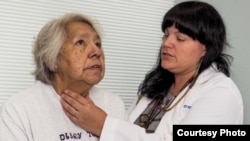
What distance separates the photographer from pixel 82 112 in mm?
1449

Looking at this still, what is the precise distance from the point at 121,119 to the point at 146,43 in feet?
3.88

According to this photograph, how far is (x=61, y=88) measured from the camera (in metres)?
1.49

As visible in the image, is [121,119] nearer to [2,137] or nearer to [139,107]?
[139,107]

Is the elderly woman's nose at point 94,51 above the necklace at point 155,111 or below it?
above

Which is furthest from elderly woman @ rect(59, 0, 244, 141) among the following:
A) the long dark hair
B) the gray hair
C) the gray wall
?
the gray wall

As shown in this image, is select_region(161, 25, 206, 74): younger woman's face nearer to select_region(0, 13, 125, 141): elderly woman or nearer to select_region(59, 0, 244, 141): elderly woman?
select_region(59, 0, 244, 141): elderly woman

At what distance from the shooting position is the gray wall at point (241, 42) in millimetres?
2213

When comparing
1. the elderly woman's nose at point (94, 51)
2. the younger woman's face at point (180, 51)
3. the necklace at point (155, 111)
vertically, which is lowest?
the necklace at point (155, 111)

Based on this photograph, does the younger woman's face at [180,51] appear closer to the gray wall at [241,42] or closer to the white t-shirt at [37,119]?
the white t-shirt at [37,119]

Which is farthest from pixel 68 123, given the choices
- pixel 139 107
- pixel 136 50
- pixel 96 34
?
pixel 136 50

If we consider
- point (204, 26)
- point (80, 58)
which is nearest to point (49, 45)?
point (80, 58)

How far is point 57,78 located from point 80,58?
0.53 ft

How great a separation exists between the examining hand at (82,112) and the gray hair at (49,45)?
12cm

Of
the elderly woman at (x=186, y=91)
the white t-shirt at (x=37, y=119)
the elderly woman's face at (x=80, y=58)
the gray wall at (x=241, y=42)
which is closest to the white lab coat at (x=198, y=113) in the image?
the elderly woman at (x=186, y=91)
